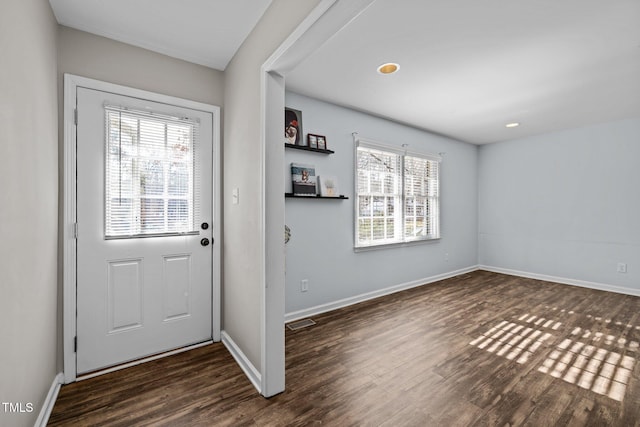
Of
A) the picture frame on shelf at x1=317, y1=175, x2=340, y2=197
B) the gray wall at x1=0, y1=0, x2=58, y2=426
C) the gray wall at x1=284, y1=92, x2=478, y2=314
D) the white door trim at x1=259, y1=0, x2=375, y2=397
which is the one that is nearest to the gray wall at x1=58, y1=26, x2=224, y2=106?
the gray wall at x1=0, y1=0, x2=58, y2=426

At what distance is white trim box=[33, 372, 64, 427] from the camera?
5.09ft

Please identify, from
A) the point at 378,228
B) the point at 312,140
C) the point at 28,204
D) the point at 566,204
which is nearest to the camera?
the point at 28,204

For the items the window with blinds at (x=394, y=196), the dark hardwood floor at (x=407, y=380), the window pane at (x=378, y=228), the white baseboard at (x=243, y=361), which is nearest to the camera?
the dark hardwood floor at (x=407, y=380)

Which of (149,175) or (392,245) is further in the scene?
(392,245)

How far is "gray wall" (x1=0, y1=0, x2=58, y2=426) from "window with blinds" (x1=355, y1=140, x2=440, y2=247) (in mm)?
2939

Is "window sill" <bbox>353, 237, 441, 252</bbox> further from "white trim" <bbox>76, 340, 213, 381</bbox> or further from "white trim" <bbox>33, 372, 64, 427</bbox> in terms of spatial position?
"white trim" <bbox>33, 372, 64, 427</bbox>

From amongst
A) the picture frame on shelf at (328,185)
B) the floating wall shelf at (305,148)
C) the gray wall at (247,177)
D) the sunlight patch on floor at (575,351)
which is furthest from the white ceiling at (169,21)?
the sunlight patch on floor at (575,351)

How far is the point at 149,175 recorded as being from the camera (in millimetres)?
2270

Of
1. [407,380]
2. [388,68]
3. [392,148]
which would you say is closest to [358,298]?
[407,380]

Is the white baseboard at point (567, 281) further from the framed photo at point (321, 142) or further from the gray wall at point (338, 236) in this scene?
the framed photo at point (321, 142)

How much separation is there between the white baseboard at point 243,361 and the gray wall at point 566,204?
5.29 m

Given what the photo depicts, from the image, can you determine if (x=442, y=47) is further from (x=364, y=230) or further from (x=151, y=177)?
(x=151, y=177)

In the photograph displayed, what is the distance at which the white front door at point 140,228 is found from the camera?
2064mm

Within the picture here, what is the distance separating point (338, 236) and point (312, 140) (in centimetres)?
123
